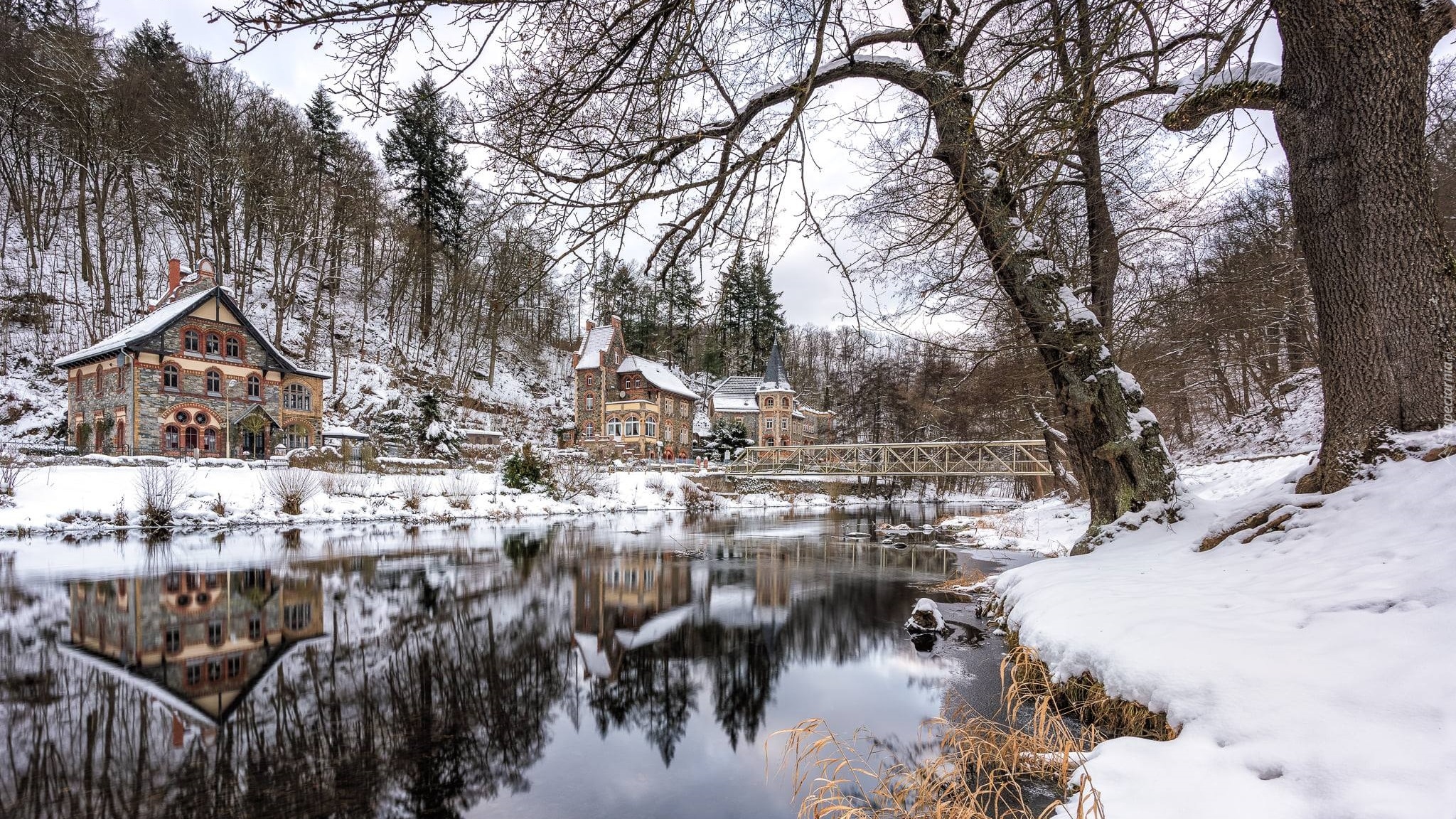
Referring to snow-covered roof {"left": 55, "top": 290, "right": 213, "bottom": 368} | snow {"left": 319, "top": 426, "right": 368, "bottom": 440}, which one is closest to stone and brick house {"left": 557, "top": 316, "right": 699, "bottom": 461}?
snow {"left": 319, "top": 426, "right": 368, "bottom": 440}

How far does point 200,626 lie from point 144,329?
2594 centimetres

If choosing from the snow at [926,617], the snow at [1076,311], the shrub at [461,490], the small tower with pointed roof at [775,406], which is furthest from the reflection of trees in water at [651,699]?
the small tower with pointed roof at [775,406]

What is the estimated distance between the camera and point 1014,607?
20.2ft

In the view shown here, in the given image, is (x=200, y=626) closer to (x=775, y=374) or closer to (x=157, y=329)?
(x=157, y=329)

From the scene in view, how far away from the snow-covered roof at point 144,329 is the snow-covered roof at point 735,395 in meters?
39.4

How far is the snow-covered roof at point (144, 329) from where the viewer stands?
2452cm

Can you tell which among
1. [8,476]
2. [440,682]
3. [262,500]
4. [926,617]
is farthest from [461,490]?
[926,617]

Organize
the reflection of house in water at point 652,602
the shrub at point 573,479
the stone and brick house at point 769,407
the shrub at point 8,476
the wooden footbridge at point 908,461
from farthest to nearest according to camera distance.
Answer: the stone and brick house at point 769,407 → the wooden footbridge at point 908,461 → the shrub at point 573,479 → the shrub at point 8,476 → the reflection of house in water at point 652,602

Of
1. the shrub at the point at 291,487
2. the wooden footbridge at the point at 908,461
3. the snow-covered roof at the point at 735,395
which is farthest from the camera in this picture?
the snow-covered roof at the point at 735,395

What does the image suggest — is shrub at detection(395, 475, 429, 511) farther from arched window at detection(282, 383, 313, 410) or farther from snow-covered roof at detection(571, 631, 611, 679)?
snow-covered roof at detection(571, 631, 611, 679)

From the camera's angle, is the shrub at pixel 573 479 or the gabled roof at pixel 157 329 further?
the shrub at pixel 573 479

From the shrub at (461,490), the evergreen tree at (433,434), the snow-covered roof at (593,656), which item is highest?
the evergreen tree at (433,434)

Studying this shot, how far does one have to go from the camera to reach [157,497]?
15.7m

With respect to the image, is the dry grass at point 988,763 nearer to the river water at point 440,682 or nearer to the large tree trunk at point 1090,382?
the river water at point 440,682
